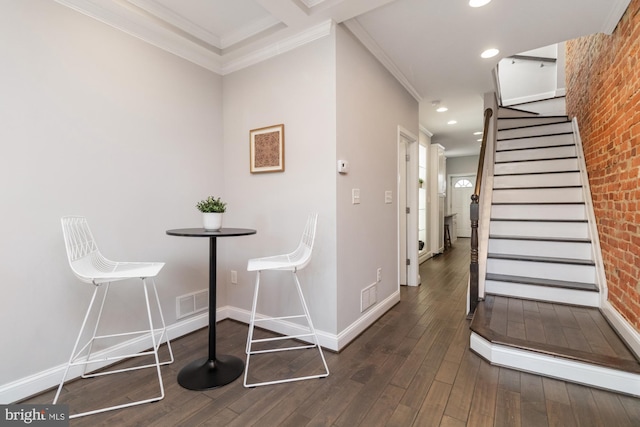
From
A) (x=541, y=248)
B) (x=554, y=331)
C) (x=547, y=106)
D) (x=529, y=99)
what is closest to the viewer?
(x=554, y=331)

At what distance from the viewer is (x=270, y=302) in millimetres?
2688

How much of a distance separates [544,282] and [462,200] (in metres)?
7.03

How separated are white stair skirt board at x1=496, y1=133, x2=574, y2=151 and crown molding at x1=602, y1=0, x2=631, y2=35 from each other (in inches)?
72.1

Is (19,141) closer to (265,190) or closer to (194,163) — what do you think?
(194,163)

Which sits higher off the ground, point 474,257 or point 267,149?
point 267,149

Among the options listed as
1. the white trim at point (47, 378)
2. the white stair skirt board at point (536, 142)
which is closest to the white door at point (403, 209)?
the white stair skirt board at point (536, 142)

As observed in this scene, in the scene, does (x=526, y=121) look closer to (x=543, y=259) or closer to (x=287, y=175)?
(x=543, y=259)

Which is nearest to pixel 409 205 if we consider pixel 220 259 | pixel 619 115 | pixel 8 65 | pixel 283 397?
pixel 619 115

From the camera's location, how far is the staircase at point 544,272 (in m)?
1.88

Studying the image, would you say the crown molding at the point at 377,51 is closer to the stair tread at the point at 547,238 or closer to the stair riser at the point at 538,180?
the stair riser at the point at 538,180

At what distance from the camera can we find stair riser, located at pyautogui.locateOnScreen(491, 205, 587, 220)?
10.5ft

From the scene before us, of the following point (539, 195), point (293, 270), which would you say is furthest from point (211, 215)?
point (539, 195)

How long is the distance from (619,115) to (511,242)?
4.72ft

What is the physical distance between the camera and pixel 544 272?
2871 millimetres
